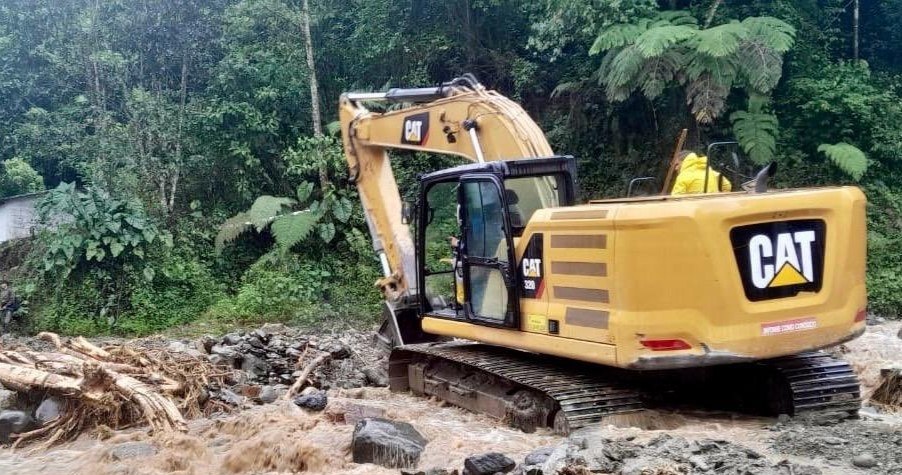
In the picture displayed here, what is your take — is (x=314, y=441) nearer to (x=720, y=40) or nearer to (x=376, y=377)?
(x=376, y=377)

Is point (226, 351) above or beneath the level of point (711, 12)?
beneath

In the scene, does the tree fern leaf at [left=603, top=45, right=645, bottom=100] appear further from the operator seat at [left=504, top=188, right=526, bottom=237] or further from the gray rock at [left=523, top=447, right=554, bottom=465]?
the gray rock at [left=523, top=447, right=554, bottom=465]

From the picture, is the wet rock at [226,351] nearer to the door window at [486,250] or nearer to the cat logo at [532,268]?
the door window at [486,250]

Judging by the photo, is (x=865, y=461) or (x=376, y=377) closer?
(x=865, y=461)

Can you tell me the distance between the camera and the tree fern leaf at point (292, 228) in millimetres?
14578

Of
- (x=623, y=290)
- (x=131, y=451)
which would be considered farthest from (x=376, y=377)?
(x=623, y=290)

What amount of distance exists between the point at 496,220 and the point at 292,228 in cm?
873

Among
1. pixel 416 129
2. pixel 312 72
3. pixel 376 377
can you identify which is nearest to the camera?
pixel 416 129

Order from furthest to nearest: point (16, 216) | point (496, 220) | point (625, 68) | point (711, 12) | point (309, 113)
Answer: point (309, 113) → point (16, 216) → point (711, 12) → point (625, 68) → point (496, 220)

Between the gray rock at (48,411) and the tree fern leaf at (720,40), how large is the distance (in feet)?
29.8

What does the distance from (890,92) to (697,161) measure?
995 centimetres

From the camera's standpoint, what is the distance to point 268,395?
7801mm

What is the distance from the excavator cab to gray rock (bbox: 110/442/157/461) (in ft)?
8.40

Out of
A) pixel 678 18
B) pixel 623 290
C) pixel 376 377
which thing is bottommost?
pixel 376 377
